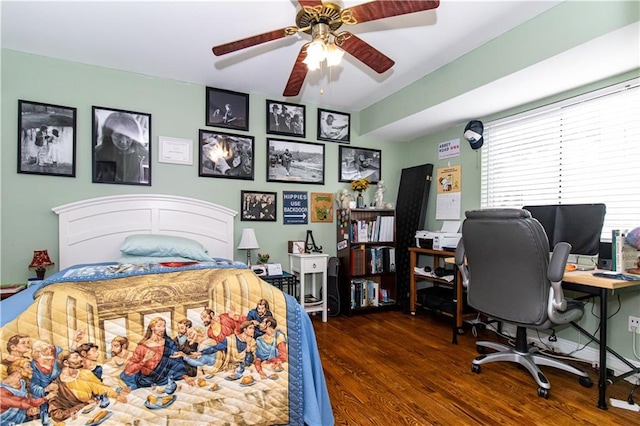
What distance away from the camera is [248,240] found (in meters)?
3.29

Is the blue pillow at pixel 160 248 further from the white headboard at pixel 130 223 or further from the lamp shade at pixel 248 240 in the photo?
the lamp shade at pixel 248 240

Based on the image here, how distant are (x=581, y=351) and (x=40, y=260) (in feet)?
14.2

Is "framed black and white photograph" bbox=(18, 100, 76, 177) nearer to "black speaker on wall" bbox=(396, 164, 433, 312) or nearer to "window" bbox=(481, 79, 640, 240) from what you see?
"black speaker on wall" bbox=(396, 164, 433, 312)

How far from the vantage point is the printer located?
130 inches

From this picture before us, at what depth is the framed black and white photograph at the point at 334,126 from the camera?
12.8 feet

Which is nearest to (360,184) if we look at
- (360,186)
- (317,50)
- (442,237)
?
(360,186)

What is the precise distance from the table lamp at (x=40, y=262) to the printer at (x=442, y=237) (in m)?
3.44

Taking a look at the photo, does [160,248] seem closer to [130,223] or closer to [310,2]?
[130,223]

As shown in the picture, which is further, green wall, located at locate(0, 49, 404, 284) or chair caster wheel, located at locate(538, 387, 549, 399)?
green wall, located at locate(0, 49, 404, 284)

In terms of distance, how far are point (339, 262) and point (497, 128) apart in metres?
2.17

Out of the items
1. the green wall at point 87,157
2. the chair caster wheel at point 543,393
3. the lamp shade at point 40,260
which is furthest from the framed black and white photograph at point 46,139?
the chair caster wheel at point 543,393

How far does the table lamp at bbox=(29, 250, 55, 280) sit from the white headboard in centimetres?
9

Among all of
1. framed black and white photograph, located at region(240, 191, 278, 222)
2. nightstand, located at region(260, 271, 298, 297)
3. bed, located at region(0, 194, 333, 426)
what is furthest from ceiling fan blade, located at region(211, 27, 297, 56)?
nightstand, located at region(260, 271, 298, 297)

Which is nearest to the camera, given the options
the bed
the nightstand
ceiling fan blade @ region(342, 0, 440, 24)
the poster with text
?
the bed
